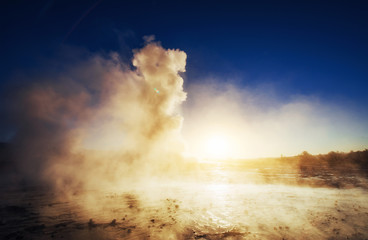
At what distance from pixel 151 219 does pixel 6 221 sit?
6268 millimetres

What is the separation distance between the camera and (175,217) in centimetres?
809

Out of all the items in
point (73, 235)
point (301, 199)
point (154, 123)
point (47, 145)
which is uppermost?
point (154, 123)

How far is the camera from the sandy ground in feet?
20.7

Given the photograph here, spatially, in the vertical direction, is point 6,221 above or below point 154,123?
below

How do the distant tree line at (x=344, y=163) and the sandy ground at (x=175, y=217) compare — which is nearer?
the sandy ground at (x=175, y=217)

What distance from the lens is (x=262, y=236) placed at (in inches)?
245

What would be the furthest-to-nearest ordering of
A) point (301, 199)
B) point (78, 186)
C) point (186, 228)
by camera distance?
point (78, 186) → point (301, 199) → point (186, 228)

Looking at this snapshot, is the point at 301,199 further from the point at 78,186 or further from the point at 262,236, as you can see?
the point at 78,186

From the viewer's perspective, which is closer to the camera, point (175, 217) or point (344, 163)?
point (175, 217)

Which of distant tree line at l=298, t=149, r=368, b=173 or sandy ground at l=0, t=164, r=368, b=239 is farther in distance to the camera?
distant tree line at l=298, t=149, r=368, b=173

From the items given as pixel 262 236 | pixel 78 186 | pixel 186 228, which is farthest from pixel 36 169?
pixel 262 236

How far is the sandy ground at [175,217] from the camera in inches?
248

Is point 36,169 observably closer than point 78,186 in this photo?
No

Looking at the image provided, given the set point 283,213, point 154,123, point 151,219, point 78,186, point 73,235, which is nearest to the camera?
point 73,235
